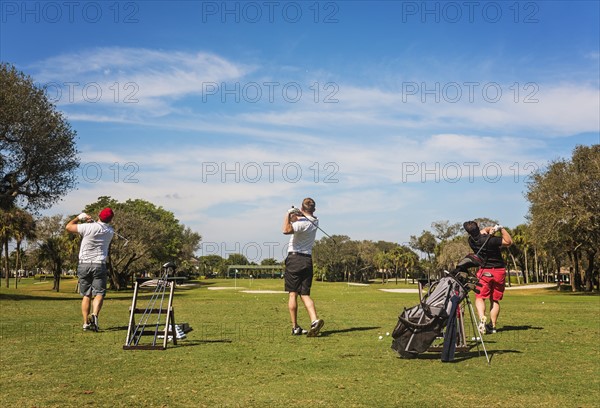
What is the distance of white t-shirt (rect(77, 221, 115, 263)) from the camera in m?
11.6

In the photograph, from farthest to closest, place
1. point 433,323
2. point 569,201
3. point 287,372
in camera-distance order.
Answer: point 569,201, point 433,323, point 287,372

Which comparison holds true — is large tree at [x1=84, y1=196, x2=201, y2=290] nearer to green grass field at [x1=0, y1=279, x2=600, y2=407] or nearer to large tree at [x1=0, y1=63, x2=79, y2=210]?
large tree at [x1=0, y1=63, x2=79, y2=210]

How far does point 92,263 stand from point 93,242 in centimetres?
42

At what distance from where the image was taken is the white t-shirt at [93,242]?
11.6m

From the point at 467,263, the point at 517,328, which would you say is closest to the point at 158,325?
the point at 467,263

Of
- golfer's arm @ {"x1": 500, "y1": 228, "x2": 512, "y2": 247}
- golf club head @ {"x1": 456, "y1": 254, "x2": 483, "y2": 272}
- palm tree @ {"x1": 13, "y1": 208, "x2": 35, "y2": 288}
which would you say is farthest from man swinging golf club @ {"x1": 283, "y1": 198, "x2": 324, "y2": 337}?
palm tree @ {"x1": 13, "y1": 208, "x2": 35, "y2": 288}

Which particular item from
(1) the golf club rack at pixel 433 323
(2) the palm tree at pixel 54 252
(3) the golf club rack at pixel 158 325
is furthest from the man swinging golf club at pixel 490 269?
(2) the palm tree at pixel 54 252

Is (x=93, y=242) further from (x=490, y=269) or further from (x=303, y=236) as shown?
(x=490, y=269)

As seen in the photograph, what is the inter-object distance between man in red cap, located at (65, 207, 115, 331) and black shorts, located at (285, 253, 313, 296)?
3.74 metres

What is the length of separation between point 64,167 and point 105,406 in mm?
31387

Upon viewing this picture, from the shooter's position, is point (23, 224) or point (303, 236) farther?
point (23, 224)

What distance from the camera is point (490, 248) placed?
1137cm

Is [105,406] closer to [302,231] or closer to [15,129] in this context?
[302,231]

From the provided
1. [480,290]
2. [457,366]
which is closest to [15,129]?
[480,290]
